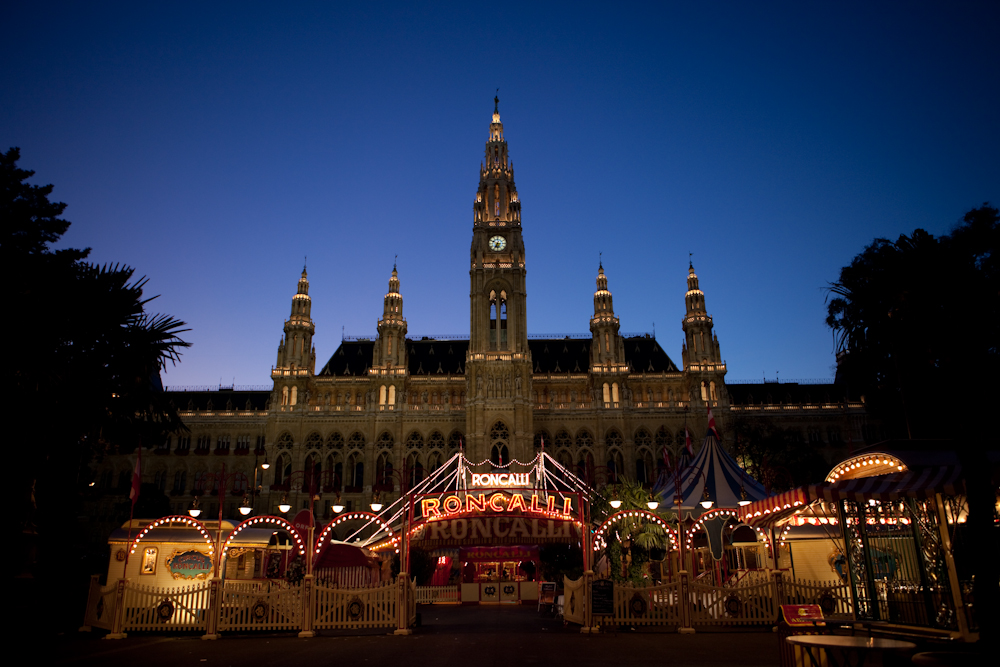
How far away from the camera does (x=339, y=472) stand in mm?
59281

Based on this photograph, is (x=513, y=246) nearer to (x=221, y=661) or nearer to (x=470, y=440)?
(x=470, y=440)

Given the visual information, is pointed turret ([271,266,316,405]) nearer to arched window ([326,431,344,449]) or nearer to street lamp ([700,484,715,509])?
arched window ([326,431,344,449])

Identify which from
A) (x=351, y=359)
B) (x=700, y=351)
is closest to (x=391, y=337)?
(x=351, y=359)

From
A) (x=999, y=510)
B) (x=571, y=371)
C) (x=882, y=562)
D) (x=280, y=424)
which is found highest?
(x=571, y=371)

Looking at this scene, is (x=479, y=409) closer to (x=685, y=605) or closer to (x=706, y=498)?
(x=706, y=498)

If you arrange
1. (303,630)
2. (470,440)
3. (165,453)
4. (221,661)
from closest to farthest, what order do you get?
(221,661), (303,630), (470,440), (165,453)

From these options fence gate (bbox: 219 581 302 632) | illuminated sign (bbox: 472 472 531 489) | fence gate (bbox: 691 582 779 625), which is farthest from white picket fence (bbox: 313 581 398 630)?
fence gate (bbox: 691 582 779 625)

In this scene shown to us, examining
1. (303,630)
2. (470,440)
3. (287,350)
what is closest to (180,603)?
(303,630)

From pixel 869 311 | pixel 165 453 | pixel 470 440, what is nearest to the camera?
pixel 869 311

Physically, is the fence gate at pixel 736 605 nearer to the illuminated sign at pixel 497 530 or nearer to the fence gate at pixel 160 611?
the illuminated sign at pixel 497 530

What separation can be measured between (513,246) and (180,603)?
48412 millimetres

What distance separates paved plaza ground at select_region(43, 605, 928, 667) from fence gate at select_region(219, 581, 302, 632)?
44 centimetres

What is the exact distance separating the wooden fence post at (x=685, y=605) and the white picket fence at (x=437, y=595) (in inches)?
777

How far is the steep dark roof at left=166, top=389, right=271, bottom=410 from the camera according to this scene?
6844 cm
